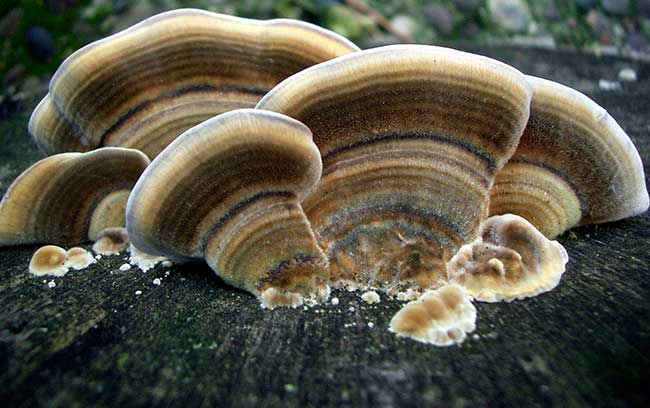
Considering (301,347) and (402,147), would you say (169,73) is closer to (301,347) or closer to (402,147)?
(402,147)

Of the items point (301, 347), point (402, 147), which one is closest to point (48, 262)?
point (301, 347)

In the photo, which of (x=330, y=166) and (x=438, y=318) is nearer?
(x=438, y=318)

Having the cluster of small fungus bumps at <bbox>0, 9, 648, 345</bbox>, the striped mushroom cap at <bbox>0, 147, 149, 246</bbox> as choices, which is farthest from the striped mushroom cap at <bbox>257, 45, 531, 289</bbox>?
the striped mushroom cap at <bbox>0, 147, 149, 246</bbox>

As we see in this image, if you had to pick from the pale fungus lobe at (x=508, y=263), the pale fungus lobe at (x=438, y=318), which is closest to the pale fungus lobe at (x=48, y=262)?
the pale fungus lobe at (x=438, y=318)

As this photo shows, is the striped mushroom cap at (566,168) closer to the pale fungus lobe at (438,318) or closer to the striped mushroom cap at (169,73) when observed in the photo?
the pale fungus lobe at (438,318)

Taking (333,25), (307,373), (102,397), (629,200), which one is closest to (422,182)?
(307,373)

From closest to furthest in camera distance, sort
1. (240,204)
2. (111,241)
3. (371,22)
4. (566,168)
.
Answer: (240,204)
(566,168)
(111,241)
(371,22)
